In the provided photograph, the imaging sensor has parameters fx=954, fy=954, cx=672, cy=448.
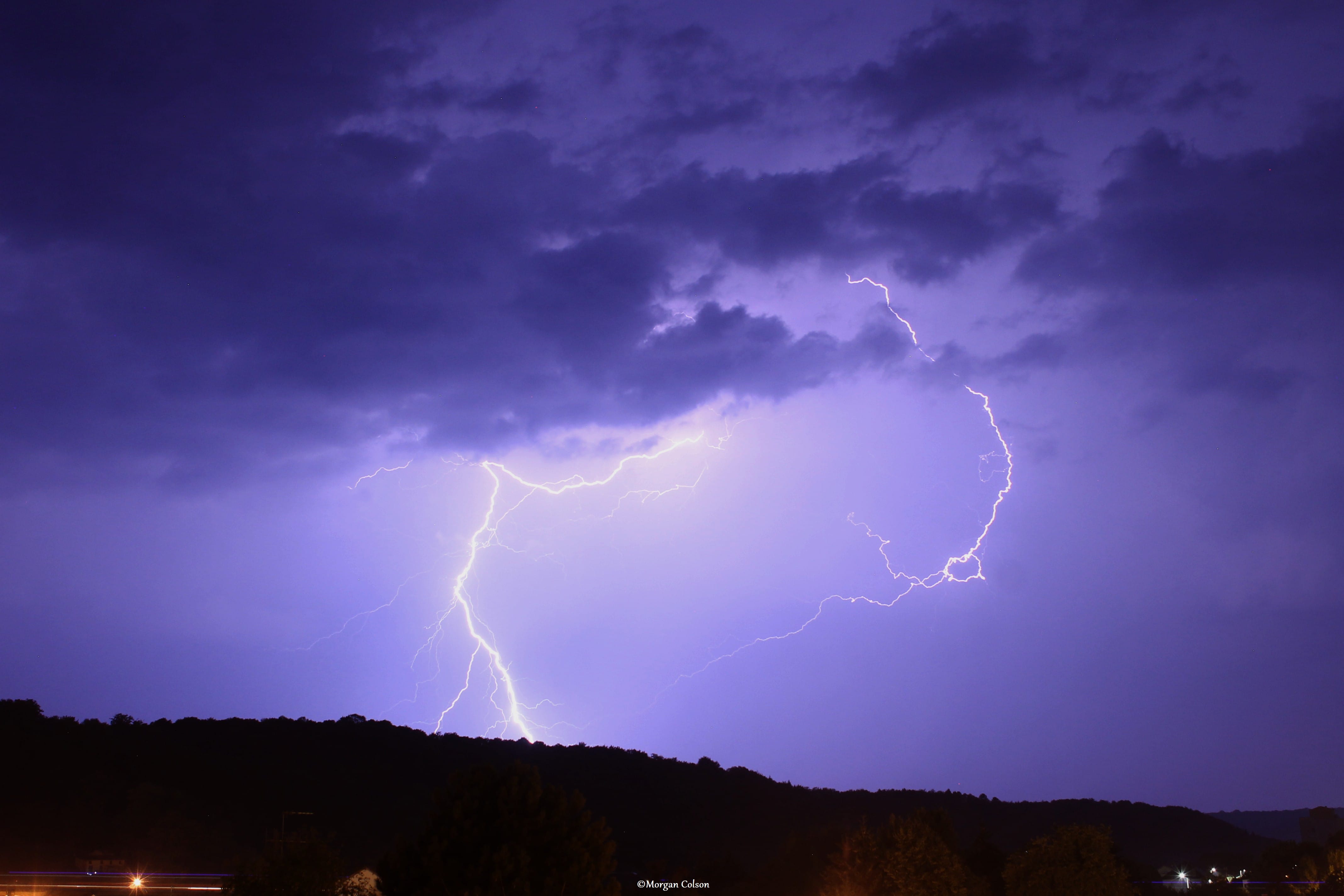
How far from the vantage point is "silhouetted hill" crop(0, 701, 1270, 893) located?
41.3 meters

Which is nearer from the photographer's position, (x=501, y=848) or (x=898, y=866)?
(x=501, y=848)

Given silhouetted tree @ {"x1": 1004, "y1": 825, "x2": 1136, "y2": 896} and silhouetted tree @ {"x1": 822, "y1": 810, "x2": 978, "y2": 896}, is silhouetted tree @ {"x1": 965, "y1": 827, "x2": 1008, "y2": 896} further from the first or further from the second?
silhouetted tree @ {"x1": 822, "y1": 810, "x2": 978, "y2": 896}

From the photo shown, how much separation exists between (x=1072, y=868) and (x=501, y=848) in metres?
15.3

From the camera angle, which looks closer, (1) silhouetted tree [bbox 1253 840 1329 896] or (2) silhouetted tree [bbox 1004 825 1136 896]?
(2) silhouetted tree [bbox 1004 825 1136 896]

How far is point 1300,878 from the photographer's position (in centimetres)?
5756

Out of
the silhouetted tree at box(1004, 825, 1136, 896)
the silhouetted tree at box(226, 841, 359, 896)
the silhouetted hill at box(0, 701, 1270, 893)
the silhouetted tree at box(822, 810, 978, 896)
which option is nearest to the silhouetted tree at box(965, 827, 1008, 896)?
the silhouetted hill at box(0, 701, 1270, 893)

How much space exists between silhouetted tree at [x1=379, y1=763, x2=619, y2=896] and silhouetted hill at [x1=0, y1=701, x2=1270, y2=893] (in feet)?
55.2

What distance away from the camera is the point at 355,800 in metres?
48.9

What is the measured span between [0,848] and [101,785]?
19.6 ft

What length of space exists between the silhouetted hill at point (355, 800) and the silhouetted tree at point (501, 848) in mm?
16815

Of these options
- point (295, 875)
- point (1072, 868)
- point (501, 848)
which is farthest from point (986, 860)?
point (295, 875)

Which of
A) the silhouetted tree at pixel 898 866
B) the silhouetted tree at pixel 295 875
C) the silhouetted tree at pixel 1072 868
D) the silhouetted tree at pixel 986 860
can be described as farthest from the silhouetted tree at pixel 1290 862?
the silhouetted tree at pixel 295 875

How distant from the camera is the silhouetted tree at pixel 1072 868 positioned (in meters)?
23.1

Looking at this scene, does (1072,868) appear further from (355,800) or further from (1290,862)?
(1290,862)
